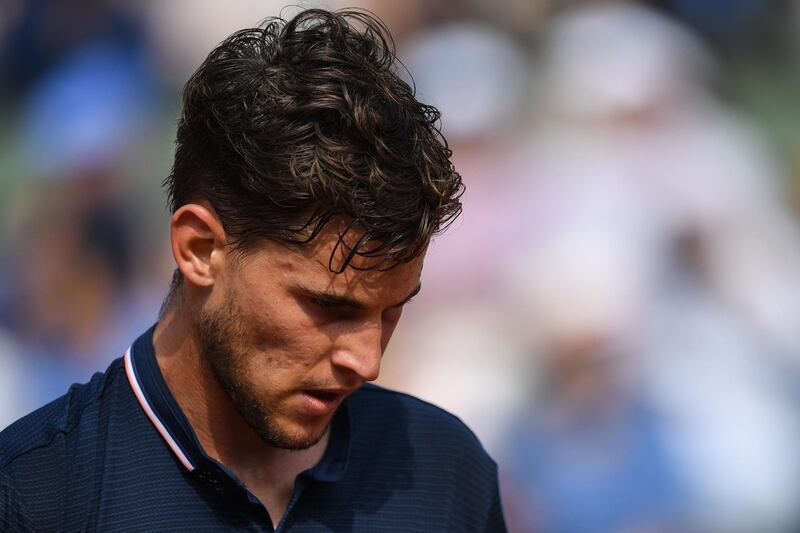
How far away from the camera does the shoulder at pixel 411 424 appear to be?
72.7 inches

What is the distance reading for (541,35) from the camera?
383cm

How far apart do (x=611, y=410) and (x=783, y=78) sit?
4.32ft

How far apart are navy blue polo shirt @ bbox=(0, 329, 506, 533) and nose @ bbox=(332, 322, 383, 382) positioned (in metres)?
0.21

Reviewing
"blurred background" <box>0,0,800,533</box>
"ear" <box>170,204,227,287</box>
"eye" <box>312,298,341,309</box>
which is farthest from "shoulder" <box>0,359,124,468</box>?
"blurred background" <box>0,0,800,533</box>

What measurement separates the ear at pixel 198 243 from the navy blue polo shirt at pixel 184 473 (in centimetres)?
17

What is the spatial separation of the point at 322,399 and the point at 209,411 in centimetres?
18

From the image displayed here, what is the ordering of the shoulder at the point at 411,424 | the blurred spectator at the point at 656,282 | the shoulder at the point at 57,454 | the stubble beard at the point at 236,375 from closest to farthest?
the shoulder at the point at 57,454, the stubble beard at the point at 236,375, the shoulder at the point at 411,424, the blurred spectator at the point at 656,282

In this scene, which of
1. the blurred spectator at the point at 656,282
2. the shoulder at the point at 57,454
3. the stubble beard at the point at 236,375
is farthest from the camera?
the blurred spectator at the point at 656,282

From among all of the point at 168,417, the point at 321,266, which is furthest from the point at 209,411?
the point at 321,266

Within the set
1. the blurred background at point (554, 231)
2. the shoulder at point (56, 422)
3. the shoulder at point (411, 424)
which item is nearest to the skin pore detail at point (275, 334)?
the shoulder at point (56, 422)

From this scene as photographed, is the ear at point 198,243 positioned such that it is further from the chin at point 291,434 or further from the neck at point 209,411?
the chin at point 291,434

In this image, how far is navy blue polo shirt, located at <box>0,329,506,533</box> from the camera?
1.50 meters

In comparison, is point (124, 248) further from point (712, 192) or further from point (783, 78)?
point (783, 78)

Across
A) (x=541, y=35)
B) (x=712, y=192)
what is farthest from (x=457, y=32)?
(x=712, y=192)
